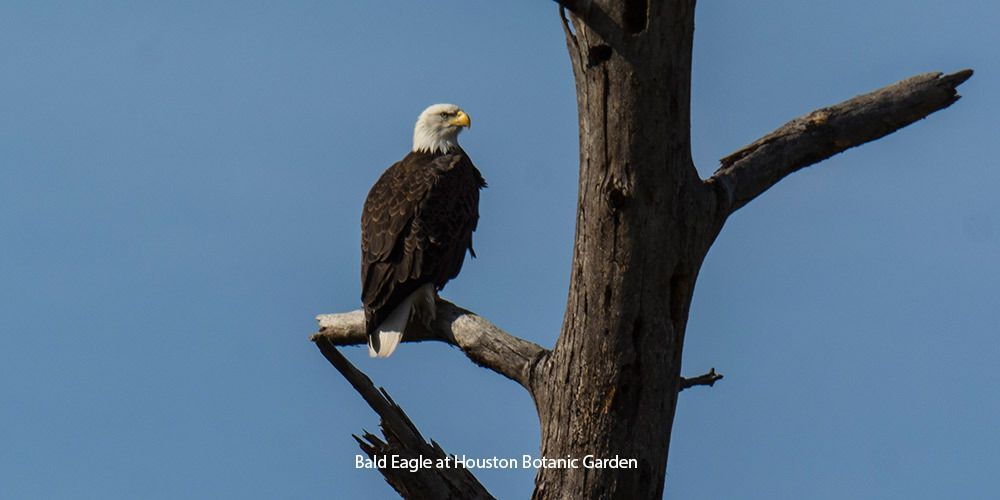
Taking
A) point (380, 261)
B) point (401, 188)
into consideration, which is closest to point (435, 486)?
point (380, 261)

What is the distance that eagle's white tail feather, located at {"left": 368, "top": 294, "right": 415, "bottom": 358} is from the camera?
7.25 m

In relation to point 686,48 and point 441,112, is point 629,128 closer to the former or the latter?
point 686,48

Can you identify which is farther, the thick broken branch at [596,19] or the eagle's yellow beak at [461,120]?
the eagle's yellow beak at [461,120]

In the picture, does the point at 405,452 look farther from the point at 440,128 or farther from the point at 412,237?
the point at 440,128

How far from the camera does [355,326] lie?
7.43 metres

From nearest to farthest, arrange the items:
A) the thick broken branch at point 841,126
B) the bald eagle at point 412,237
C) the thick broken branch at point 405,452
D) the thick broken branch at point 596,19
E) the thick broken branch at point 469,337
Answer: the thick broken branch at point 596,19 < the thick broken branch at point 405,452 < the thick broken branch at point 469,337 < the thick broken branch at point 841,126 < the bald eagle at point 412,237

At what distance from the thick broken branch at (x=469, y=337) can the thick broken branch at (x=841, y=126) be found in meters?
1.21

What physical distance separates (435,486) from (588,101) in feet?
5.51

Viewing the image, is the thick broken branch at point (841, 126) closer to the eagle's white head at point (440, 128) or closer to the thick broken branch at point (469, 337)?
the thick broken branch at point (469, 337)

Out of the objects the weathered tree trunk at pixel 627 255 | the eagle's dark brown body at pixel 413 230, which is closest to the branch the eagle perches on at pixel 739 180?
the weathered tree trunk at pixel 627 255

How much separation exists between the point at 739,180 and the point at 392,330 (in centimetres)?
250

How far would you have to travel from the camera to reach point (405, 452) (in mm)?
5195

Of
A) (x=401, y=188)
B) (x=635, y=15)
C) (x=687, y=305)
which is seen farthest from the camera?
(x=401, y=188)

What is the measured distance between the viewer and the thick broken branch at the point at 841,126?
581 cm
